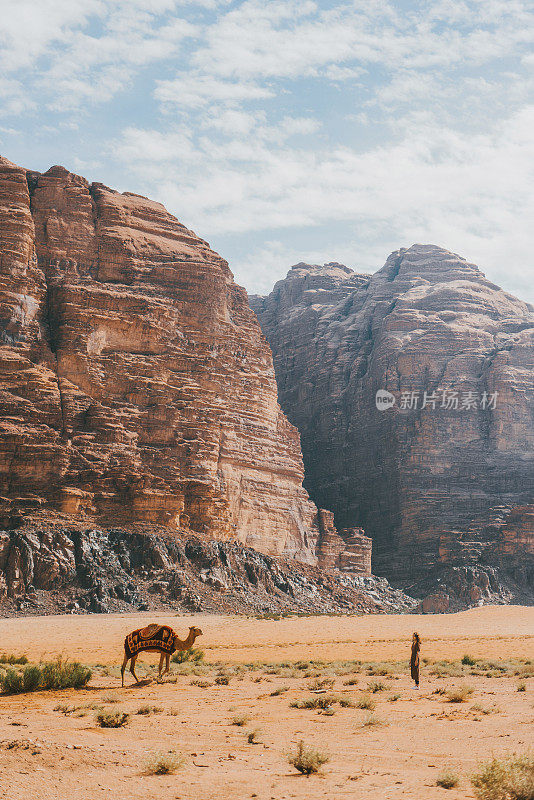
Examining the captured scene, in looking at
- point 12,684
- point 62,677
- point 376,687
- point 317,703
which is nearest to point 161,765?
point 317,703

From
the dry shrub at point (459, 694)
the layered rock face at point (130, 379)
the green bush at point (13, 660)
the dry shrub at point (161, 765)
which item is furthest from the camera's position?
the layered rock face at point (130, 379)

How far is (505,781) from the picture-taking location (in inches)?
439

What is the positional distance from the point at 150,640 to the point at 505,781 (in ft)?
49.8

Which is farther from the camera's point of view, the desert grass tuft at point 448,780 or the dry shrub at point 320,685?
the dry shrub at point 320,685

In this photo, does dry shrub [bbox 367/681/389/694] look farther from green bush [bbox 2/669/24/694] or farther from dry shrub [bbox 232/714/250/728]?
green bush [bbox 2/669/24/694]

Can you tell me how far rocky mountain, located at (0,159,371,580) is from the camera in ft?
245

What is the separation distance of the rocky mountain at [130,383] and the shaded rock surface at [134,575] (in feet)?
4.75

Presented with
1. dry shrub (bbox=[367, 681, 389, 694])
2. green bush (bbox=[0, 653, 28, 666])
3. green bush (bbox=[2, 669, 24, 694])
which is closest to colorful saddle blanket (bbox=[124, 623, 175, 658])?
green bush (bbox=[2, 669, 24, 694])

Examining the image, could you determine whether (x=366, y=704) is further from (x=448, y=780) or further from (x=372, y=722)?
(x=448, y=780)

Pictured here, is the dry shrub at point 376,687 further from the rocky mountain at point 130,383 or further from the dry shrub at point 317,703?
the rocky mountain at point 130,383

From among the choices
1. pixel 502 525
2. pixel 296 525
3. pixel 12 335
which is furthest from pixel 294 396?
pixel 12 335

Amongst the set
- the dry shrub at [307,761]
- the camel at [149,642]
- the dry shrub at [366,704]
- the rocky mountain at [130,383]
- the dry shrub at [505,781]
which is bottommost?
the dry shrub at [366,704]

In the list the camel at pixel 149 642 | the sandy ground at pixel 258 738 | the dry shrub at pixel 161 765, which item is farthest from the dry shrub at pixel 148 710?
the dry shrub at pixel 161 765

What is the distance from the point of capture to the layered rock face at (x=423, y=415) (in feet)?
424
